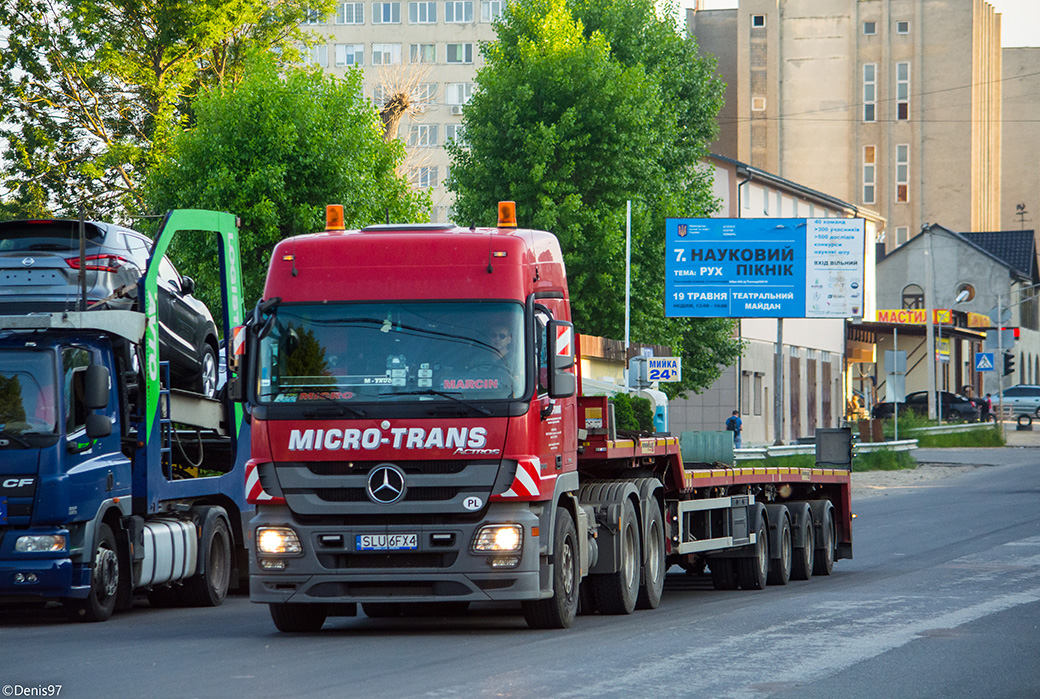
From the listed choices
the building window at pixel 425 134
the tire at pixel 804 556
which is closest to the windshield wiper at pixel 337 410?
the tire at pixel 804 556

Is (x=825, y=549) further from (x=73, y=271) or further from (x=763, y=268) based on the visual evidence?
(x=763, y=268)

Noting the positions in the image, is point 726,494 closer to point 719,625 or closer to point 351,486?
point 719,625

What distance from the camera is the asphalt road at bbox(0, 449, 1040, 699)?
→ 9.05 m

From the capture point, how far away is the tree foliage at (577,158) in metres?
41.3

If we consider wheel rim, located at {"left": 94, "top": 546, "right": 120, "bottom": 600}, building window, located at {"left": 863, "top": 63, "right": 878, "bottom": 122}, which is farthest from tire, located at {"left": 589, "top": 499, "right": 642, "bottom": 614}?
building window, located at {"left": 863, "top": 63, "right": 878, "bottom": 122}

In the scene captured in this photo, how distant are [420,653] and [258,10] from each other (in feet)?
108

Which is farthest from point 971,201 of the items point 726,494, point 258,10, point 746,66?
point 726,494


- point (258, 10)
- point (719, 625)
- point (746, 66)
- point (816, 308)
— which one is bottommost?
point (719, 625)

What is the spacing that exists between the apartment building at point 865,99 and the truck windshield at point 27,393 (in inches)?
3347

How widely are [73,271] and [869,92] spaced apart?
291 ft

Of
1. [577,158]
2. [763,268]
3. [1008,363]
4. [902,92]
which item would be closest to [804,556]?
[763,268]

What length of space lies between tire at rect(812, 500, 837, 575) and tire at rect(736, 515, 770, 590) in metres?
1.82

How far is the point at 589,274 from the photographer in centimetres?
4162

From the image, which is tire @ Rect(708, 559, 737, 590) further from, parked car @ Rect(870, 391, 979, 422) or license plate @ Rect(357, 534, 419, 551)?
parked car @ Rect(870, 391, 979, 422)
